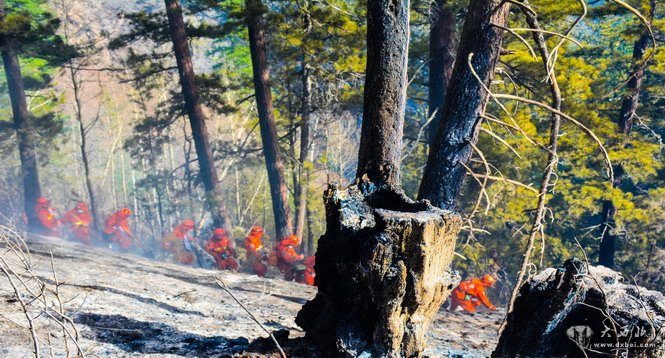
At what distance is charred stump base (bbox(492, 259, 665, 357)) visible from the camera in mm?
2717

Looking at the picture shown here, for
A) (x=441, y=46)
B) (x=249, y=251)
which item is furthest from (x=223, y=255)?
(x=441, y=46)

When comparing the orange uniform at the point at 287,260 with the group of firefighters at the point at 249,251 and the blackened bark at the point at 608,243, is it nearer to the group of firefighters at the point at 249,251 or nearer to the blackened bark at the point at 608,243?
the group of firefighters at the point at 249,251

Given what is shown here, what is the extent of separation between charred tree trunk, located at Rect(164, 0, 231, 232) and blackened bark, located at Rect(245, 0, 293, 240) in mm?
1863

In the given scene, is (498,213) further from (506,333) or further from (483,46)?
(506,333)

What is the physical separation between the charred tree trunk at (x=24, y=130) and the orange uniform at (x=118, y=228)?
359cm

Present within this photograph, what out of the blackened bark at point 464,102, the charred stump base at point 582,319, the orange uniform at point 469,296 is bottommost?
the orange uniform at point 469,296

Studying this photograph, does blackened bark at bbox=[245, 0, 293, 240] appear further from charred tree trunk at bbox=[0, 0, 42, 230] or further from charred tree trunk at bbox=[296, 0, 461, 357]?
charred tree trunk at bbox=[0, 0, 42, 230]

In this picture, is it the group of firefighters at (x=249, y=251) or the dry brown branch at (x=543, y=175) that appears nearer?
the dry brown branch at (x=543, y=175)

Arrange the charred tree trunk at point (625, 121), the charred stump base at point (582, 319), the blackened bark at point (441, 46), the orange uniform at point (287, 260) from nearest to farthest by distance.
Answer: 1. the charred stump base at point (582, 319)
2. the blackened bark at point (441, 46)
3. the orange uniform at point (287, 260)
4. the charred tree trunk at point (625, 121)

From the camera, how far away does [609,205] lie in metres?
14.5

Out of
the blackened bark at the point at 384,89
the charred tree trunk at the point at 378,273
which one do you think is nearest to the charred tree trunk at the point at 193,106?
the blackened bark at the point at 384,89

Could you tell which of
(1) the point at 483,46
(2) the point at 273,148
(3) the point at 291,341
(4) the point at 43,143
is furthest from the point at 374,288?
(4) the point at 43,143

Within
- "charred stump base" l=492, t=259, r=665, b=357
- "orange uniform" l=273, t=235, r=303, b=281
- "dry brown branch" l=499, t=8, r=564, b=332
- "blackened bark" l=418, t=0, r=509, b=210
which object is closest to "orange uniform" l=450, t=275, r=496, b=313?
"orange uniform" l=273, t=235, r=303, b=281

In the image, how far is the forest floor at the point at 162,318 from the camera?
3.68 m
